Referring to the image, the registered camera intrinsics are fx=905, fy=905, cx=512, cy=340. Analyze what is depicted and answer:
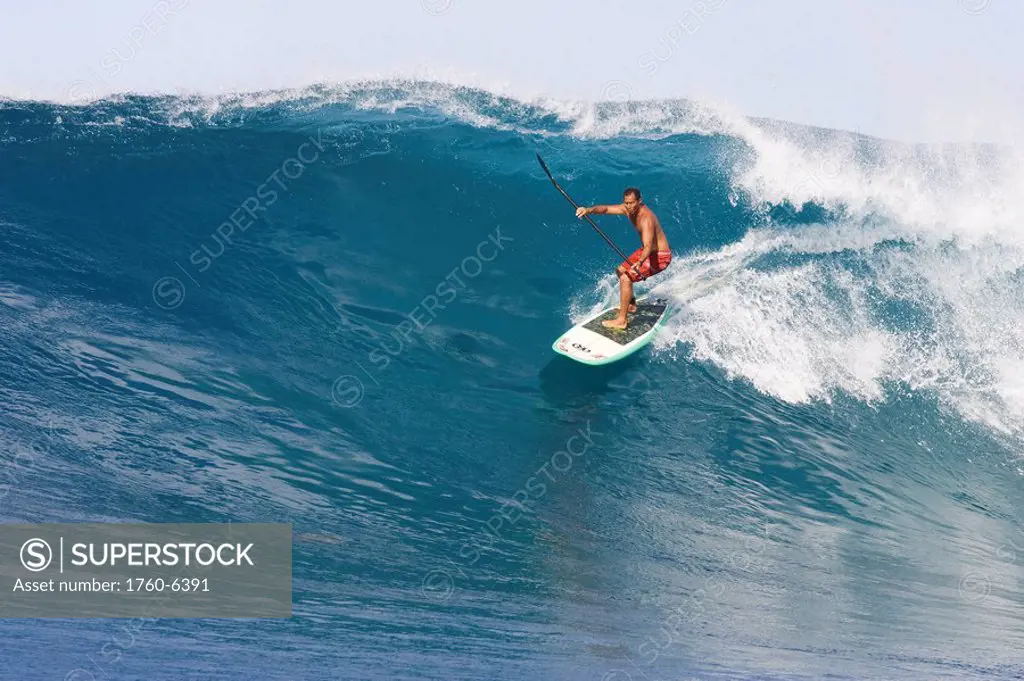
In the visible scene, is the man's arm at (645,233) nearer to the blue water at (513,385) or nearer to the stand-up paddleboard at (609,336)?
the stand-up paddleboard at (609,336)

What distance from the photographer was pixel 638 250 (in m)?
10.8

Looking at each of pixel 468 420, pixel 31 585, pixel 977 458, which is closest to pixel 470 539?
pixel 468 420

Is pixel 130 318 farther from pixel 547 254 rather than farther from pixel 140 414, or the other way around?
pixel 547 254

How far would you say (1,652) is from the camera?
18.3 ft

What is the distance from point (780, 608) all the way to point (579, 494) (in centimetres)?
227

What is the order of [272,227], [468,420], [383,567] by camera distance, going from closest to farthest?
[383,567]
[468,420]
[272,227]

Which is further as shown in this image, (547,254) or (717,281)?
(547,254)

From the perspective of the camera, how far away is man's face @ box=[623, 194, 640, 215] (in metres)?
10.4

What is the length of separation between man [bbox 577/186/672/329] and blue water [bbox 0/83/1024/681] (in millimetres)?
811

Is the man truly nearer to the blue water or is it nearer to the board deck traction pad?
the board deck traction pad

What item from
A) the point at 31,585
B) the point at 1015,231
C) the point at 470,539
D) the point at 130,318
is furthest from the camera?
the point at 1015,231

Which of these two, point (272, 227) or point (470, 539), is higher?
point (272, 227)

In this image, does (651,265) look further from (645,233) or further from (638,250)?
(645,233)

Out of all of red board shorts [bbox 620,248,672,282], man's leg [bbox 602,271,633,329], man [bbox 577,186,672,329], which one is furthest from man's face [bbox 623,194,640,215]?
man's leg [bbox 602,271,633,329]
